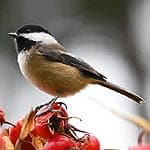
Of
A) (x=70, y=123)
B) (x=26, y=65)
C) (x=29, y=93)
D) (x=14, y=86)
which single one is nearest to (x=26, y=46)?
(x=26, y=65)

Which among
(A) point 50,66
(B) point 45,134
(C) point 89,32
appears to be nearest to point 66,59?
(A) point 50,66

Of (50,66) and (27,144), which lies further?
(50,66)

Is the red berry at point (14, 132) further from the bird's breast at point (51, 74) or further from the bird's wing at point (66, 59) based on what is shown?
the bird's wing at point (66, 59)

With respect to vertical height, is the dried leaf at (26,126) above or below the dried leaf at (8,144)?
above

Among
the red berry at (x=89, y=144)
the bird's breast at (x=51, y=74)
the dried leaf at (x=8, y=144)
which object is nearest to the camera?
the dried leaf at (x=8, y=144)

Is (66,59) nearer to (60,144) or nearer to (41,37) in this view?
(41,37)

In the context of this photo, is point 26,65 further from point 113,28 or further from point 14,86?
point 113,28

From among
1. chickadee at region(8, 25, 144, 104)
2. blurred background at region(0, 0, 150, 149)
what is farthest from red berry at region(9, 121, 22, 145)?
blurred background at region(0, 0, 150, 149)

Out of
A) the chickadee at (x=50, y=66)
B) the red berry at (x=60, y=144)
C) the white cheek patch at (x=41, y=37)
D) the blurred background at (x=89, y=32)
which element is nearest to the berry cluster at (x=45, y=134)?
the red berry at (x=60, y=144)
